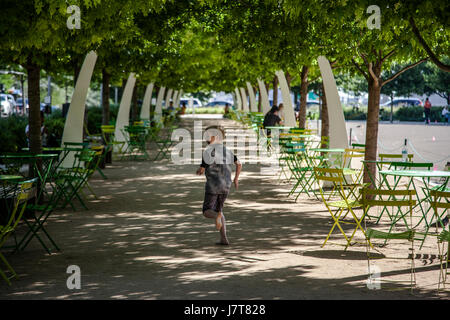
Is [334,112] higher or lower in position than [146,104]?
A: lower

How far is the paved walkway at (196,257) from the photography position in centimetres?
607

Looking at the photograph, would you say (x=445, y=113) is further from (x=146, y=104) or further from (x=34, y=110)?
(x=34, y=110)

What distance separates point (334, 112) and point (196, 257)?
715 centimetres

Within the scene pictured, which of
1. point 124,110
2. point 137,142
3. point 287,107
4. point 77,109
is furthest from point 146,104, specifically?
point 77,109

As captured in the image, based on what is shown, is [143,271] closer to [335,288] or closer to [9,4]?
[335,288]

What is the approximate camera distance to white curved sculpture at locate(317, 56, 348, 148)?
13.7m

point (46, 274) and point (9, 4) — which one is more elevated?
point (9, 4)

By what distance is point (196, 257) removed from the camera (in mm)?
7461

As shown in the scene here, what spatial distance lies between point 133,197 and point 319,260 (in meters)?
5.70

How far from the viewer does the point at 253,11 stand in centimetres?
1228

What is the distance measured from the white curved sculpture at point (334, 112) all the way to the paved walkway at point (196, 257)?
2254mm

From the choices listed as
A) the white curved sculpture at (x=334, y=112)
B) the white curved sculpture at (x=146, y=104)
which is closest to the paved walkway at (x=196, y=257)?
the white curved sculpture at (x=334, y=112)

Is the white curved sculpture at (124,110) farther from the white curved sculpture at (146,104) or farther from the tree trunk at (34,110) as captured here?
the tree trunk at (34,110)
